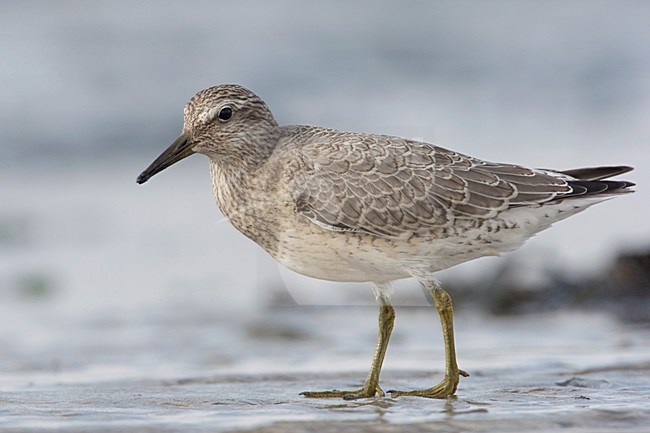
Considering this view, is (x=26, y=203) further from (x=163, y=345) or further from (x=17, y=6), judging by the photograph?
(x=17, y=6)

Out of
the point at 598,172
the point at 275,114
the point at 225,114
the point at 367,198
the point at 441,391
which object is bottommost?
the point at 441,391

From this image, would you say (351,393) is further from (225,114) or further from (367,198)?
(225,114)

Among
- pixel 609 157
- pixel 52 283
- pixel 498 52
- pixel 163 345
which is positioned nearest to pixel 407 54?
pixel 498 52

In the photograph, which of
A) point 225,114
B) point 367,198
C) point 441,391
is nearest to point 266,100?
point 225,114

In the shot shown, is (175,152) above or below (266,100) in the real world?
below

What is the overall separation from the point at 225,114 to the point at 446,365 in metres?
2.05

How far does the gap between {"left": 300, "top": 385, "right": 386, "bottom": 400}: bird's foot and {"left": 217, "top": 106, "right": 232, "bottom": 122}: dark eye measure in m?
1.76

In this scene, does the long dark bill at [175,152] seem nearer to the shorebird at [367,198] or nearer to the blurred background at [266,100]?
the shorebird at [367,198]

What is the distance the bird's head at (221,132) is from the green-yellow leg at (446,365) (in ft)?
4.64

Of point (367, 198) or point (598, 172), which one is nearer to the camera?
point (367, 198)

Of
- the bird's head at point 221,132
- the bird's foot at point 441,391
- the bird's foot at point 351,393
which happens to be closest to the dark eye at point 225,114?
the bird's head at point 221,132

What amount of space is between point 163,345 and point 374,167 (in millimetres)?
2736

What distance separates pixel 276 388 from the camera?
20.9 ft

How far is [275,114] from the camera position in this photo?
16.7 metres
